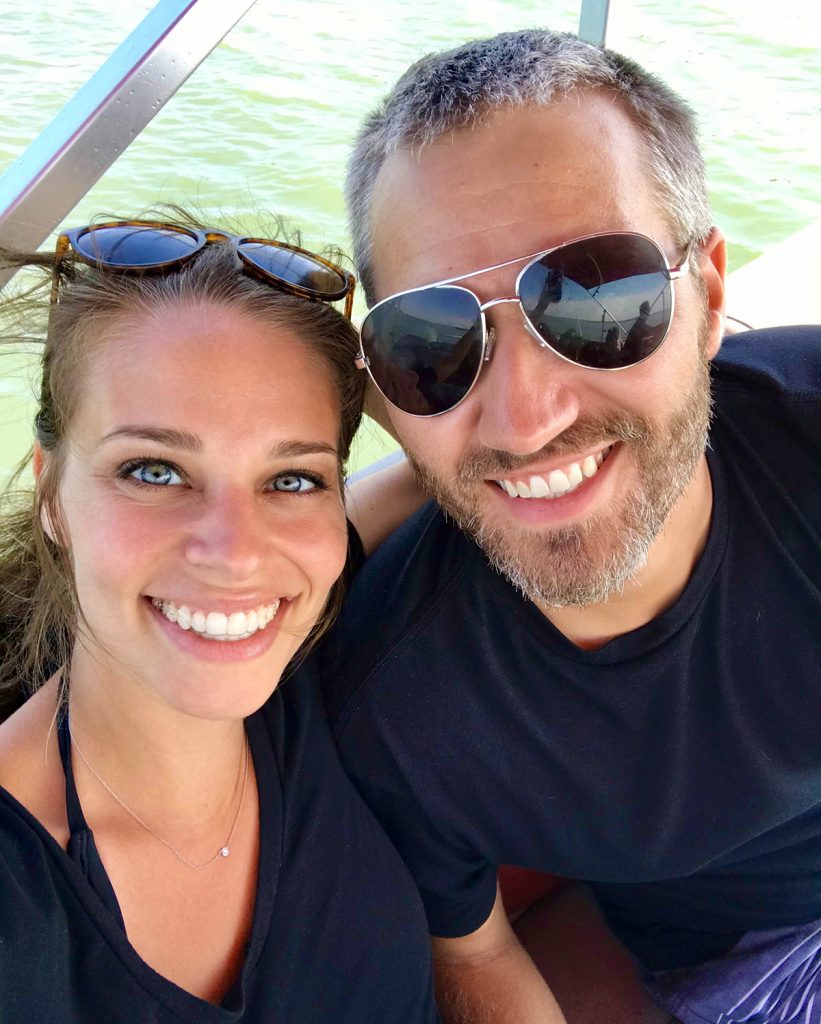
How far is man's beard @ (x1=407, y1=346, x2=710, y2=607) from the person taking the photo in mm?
1590

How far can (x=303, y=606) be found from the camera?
60.6 inches

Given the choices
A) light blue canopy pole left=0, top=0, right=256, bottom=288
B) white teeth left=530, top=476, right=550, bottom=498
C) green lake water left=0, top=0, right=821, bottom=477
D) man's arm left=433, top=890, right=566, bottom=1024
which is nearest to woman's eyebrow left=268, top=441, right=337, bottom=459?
white teeth left=530, top=476, right=550, bottom=498

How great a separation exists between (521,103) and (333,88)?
8621mm

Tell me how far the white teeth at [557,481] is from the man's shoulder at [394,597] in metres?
0.21

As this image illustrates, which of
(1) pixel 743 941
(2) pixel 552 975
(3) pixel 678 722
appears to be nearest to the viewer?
(3) pixel 678 722

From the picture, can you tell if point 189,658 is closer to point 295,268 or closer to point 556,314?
point 295,268

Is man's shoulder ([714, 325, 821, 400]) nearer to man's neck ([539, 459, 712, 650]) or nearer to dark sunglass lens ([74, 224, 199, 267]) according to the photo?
man's neck ([539, 459, 712, 650])

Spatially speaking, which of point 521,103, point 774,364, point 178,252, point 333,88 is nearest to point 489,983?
point 774,364

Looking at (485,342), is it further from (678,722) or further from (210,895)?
(210,895)

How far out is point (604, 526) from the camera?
5.29 feet

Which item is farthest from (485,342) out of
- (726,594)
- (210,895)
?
(210,895)

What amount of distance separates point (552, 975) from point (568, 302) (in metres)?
1.56

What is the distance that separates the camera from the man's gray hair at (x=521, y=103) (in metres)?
1.54

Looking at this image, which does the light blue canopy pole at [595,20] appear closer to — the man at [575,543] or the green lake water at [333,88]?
the man at [575,543]
